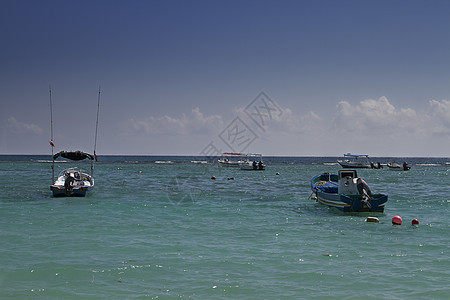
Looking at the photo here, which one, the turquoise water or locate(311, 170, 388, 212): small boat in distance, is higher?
locate(311, 170, 388, 212): small boat in distance

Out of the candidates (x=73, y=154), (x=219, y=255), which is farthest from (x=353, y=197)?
(x=73, y=154)

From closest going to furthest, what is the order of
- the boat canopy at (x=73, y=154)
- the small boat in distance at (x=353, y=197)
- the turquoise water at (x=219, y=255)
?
the turquoise water at (x=219, y=255), the small boat in distance at (x=353, y=197), the boat canopy at (x=73, y=154)

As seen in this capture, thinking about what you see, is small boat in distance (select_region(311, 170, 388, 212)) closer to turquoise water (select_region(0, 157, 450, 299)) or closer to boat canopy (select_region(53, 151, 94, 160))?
turquoise water (select_region(0, 157, 450, 299))

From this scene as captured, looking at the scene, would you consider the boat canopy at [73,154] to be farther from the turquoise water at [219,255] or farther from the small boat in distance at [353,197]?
the small boat in distance at [353,197]

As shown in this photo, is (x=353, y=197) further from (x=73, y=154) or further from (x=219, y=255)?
(x=73, y=154)

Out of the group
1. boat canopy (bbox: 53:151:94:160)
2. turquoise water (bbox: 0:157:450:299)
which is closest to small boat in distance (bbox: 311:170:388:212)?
turquoise water (bbox: 0:157:450:299)

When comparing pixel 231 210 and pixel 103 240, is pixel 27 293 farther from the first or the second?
pixel 231 210

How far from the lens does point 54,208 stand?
26.7m

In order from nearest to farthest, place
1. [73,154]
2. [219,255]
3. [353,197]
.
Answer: [219,255]
[353,197]
[73,154]

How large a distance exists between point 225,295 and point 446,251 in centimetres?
956

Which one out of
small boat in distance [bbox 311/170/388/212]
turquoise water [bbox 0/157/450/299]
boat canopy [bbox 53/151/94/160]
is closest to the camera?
turquoise water [bbox 0/157/450/299]

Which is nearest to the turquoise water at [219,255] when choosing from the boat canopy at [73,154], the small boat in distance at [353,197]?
the small boat in distance at [353,197]

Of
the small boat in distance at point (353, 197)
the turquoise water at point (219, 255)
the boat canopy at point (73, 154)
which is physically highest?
the boat canopy at point (73, 154)

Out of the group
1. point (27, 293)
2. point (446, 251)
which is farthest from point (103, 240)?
point (446, 251)
